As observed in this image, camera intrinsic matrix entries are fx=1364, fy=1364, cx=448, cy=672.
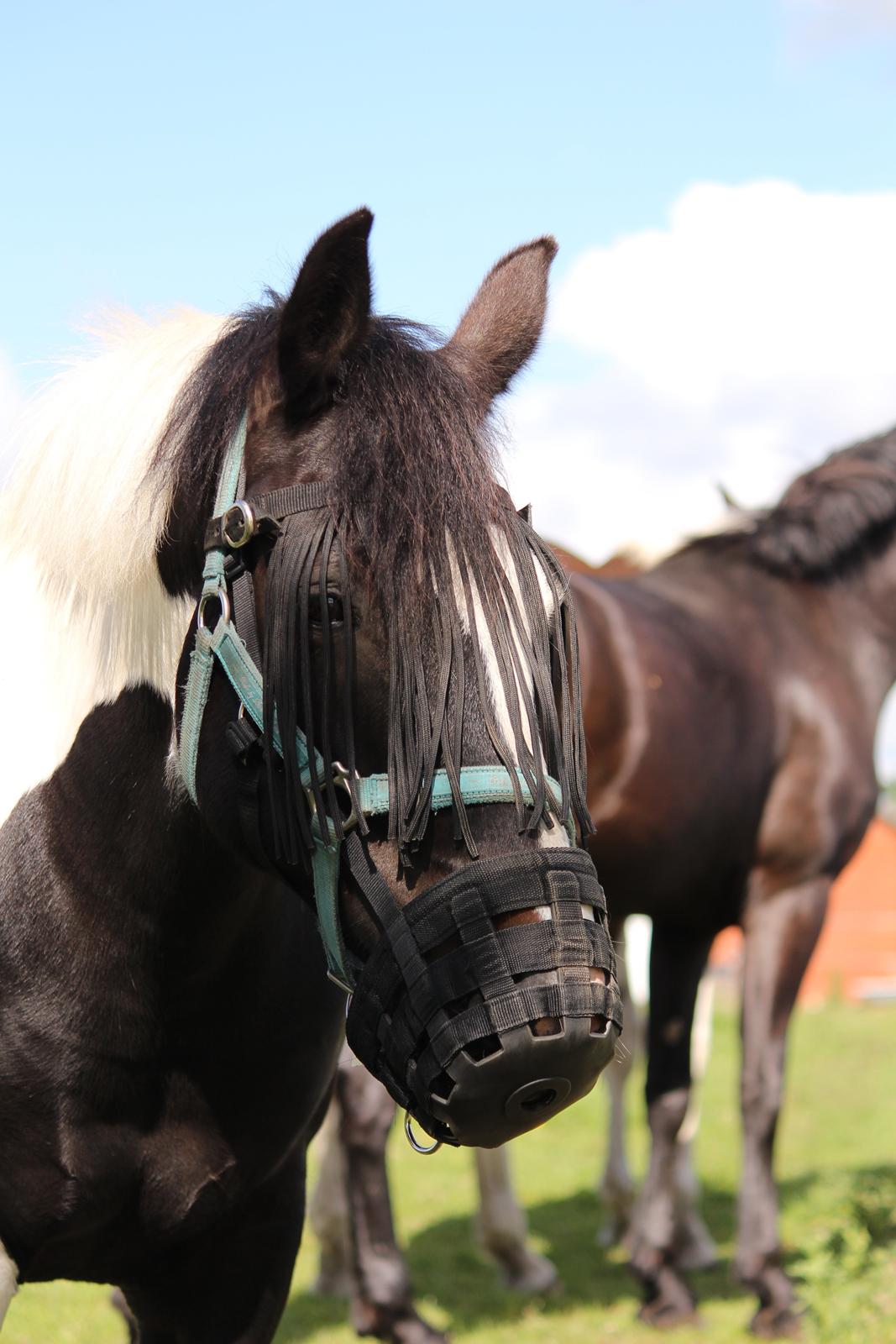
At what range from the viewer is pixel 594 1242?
249 inches

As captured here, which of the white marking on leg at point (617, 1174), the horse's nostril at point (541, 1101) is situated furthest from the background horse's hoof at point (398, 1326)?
the horse's nostril at point (541, 1101)

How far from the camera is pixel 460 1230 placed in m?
6.49

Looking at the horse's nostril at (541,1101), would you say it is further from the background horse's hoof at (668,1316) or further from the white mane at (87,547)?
the background horse's hoof at (668,1316)

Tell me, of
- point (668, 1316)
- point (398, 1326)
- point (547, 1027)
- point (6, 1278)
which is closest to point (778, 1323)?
point (668, 1316)

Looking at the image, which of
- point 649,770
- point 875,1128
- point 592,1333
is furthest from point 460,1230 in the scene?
point 875,1128

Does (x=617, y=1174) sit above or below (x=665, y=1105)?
below

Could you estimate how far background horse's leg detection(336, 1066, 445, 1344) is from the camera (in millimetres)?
4379

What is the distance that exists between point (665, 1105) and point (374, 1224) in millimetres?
1449

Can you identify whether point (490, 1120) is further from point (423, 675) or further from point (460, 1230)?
point (460, 1230)

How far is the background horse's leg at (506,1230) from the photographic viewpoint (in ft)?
17.5

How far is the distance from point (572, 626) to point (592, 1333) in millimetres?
3863

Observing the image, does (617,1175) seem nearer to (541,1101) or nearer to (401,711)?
(541,1101)

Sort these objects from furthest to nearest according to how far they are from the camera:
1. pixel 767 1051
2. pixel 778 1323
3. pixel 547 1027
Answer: pixel 767 1051
pixel 778 1323
pixel 547 1027

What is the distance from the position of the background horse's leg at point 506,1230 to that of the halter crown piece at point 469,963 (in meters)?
3.79
